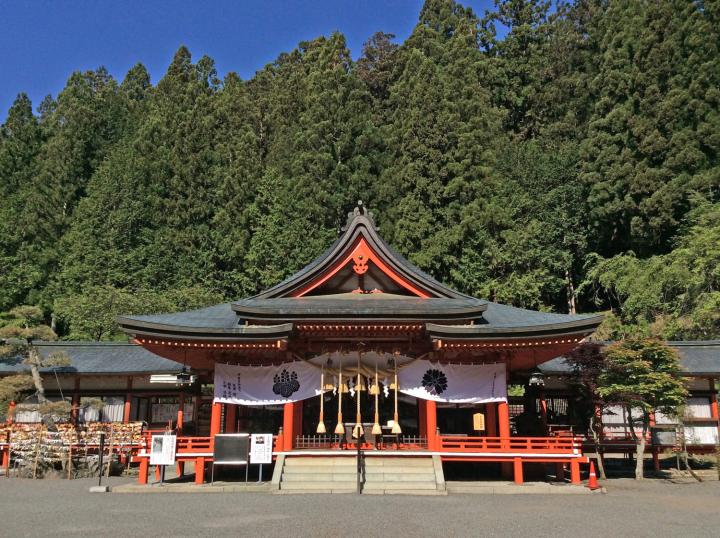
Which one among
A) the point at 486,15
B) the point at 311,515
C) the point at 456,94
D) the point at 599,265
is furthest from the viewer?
the point at 486,15

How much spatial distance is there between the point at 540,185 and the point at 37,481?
3150cm

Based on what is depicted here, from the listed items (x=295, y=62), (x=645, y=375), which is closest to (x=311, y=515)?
(x=645, y=375)

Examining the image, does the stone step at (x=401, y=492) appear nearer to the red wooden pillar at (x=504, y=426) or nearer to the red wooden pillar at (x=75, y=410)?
the red wooden pillar at (x=504, y=426)

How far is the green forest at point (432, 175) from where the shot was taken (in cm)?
3272

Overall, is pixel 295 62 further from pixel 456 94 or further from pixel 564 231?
pixel 564 231

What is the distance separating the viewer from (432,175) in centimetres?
3741

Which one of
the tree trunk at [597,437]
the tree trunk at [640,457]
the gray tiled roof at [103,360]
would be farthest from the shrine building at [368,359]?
the gray tiled roof at [103,360]

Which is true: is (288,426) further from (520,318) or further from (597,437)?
(597,437)

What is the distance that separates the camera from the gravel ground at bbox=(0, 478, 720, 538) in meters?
9.71

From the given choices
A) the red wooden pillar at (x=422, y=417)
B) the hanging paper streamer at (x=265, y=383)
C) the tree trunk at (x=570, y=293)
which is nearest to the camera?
the hanging paper streamer at (x=265, y=383)

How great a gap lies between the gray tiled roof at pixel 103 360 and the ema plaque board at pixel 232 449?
21.5 feet

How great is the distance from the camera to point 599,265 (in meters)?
33.9

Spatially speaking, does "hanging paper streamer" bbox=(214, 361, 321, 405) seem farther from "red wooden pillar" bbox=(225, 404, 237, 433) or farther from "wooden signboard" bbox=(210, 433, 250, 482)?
"wooden signboard" bbox=(210, 433, 250, 482)

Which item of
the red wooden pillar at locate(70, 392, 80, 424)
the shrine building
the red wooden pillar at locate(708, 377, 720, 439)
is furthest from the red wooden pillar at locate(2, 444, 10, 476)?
the red wooden pillar at locate(708, 377, 720, 439)
